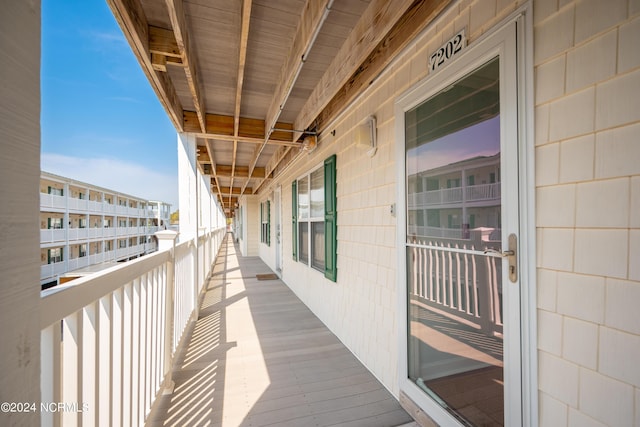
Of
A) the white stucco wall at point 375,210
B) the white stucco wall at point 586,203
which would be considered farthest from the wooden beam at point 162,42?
the white stucco wall at point 586,203

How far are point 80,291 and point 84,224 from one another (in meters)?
18.0

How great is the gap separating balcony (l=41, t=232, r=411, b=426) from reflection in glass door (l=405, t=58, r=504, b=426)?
0.61 metres

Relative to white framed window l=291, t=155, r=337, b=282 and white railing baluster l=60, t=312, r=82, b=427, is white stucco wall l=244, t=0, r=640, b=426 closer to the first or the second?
white railing baluster l=60, t=312, r=82, b=427

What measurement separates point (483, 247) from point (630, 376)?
666mm

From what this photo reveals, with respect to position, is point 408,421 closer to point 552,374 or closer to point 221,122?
point 552,374

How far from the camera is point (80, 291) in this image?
1.03 meters

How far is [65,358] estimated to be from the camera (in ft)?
3.29

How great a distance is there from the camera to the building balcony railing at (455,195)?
144cm

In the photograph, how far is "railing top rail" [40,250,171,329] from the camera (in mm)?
853

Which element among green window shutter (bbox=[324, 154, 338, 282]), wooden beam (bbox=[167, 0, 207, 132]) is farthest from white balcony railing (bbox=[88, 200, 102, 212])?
green window shutter (bbox=[324, 154, 338, 282])

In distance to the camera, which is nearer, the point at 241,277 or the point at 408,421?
the point at 408,421

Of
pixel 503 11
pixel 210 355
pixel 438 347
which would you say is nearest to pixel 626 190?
pixel 503 11

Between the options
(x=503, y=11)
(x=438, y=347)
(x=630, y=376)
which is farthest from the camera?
(x=438, y=347)

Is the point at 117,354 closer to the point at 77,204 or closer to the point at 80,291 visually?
the point at 80,291
